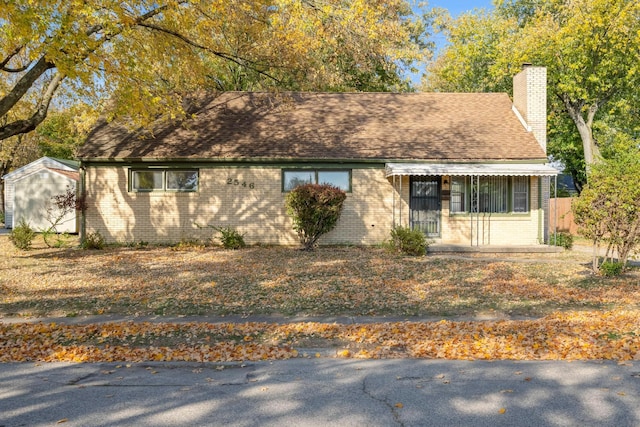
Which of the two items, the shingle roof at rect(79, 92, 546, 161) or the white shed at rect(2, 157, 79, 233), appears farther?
the white shed at rect(2, 157, 79, 233)

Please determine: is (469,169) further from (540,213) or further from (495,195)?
(540,213)

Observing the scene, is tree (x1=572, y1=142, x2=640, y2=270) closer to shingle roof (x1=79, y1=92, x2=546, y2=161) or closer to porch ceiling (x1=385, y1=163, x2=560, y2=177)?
porch ceiling (x1=385, y1=163, x2=560, y2=177)

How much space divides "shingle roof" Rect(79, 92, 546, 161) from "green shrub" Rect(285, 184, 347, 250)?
79.7 inches

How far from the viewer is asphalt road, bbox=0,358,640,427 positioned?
4148 millimetres

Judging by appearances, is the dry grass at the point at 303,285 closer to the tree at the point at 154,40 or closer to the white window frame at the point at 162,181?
the white window frame at the point at 162,181

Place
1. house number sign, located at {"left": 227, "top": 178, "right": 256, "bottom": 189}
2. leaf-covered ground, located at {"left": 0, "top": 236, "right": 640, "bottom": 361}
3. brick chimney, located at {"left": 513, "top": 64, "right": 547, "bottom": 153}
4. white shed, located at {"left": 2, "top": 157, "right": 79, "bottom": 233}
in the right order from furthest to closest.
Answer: white shed, located at {"left": 2, "top": 157, "right": 79, "bottom": 233}
brick chimney, located at {"left": 513, "top": 64, "right": 547, "bottom": 153}
house number sign, located at {"left": 227, "top": 178, "right": 256, "bottom": 189}
leaf-covered ground, located at {"left": 0, "top": 236, "right": 640, "bottom": 361}

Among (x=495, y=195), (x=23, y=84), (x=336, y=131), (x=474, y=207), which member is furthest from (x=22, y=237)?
(x=495, y=195)

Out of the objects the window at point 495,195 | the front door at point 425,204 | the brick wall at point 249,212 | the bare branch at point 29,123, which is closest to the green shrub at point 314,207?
the brick wall at point 249,212

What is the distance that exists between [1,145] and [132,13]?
28.3m

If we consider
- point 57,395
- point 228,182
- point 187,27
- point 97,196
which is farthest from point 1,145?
point 57,395

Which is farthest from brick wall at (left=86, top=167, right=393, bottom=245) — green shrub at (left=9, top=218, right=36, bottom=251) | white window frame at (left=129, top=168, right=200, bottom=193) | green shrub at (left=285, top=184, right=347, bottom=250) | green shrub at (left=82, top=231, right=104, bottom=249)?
green shrub at (left=9, top=218, right=36, bottom=251)

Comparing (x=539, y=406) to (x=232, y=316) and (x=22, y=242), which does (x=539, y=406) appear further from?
(x=22, y=242)

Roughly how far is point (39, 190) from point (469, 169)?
62.3 ft

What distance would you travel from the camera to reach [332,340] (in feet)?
21.8
